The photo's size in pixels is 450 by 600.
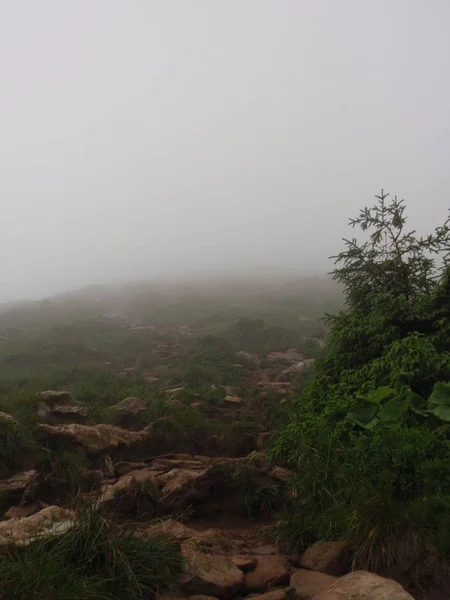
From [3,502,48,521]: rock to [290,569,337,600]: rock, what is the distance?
14.5 feet

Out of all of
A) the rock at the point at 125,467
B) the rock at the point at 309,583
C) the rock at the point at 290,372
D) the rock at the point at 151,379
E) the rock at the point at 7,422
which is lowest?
the rock at the point at 151,379

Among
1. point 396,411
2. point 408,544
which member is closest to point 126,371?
point 396,411

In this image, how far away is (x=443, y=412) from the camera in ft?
17.9

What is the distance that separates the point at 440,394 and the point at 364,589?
321 cm

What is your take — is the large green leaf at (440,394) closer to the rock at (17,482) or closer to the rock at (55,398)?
the rock at (17,482)

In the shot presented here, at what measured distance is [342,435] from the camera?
598cm

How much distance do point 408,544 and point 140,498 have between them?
4.35 meters

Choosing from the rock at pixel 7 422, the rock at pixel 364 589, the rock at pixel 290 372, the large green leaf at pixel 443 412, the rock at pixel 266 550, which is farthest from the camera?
the rock at pixel 290 372

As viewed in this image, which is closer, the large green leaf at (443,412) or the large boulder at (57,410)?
the large green leaf at (443,412)

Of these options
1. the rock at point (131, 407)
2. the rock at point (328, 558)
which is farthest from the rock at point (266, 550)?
the rock at point (131, 407)

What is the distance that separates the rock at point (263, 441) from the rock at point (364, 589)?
18.6ft

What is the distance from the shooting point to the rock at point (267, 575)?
434 cm

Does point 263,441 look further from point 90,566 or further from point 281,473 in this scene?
point 90,566

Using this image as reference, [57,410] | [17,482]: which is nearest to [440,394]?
[17,482]
